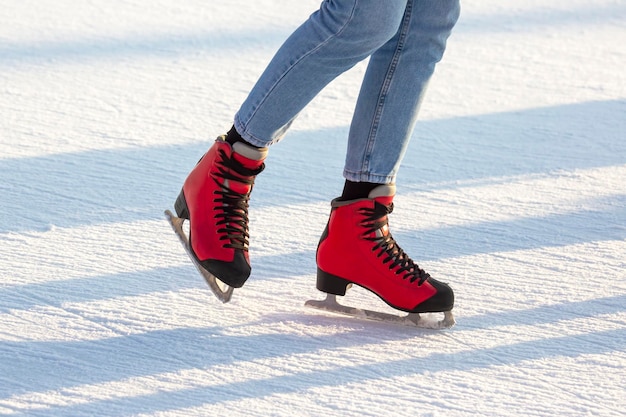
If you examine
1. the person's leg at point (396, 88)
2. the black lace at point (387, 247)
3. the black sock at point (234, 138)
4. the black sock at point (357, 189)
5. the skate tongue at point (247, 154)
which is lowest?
the black lace at point (387, 247)

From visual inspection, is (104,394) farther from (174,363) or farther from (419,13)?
(419,13)

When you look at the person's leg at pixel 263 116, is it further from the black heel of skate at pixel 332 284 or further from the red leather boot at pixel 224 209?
the black heel of skate at pixel 332 284

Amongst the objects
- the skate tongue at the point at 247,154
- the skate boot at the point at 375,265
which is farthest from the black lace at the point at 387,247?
the skate tongue at the point at 247,154

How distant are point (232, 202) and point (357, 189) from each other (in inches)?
7.4

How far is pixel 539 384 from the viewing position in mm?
1413

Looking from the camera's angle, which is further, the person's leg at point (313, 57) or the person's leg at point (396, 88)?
the person's leg at point (396, 88)

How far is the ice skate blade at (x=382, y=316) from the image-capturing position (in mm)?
1564

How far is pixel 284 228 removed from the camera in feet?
6.14

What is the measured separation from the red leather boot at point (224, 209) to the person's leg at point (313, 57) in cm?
4

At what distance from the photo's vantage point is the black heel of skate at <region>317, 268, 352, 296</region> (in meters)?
1.58

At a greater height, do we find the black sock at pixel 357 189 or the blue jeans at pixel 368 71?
the blue jeans at pixel 368 71

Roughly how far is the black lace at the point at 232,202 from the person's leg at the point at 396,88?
16cm

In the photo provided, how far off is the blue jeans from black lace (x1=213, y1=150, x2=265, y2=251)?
55 millimetres

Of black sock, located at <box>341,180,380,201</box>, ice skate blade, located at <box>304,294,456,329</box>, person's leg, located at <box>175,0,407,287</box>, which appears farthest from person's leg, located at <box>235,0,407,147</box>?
ice skate blade, located at <box>304,294,456,329</box>
